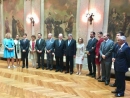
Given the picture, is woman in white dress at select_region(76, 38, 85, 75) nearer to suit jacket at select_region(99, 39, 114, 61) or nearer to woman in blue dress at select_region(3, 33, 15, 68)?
suit jacket at select_region(99, 39, 114, 61)

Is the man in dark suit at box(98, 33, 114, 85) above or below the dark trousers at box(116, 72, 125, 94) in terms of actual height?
above

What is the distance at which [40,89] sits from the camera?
5.52 m

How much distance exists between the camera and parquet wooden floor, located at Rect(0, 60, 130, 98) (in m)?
5.05

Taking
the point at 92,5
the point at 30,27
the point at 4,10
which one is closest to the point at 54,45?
the point at 92,5

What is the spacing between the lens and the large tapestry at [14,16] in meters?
11.8

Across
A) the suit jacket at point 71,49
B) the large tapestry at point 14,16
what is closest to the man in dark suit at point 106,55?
the suit jacket at point 71,49

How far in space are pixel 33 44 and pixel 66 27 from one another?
86.8 inches

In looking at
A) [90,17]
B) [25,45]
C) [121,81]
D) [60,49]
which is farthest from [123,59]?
[25,45]

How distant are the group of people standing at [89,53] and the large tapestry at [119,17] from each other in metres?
1.53

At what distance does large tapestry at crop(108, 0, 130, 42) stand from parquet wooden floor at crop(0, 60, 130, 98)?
100 inches

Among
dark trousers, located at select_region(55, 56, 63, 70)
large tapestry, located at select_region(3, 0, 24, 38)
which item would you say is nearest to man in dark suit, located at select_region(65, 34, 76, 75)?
dark trousers, located at select_region(55, 56, 63, 70)

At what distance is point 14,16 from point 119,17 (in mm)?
7363

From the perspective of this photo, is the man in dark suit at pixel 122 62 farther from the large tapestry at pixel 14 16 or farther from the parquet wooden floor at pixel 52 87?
Answer: the large tapestry at pixel 14 16

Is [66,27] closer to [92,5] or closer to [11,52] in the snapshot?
[92,5]
